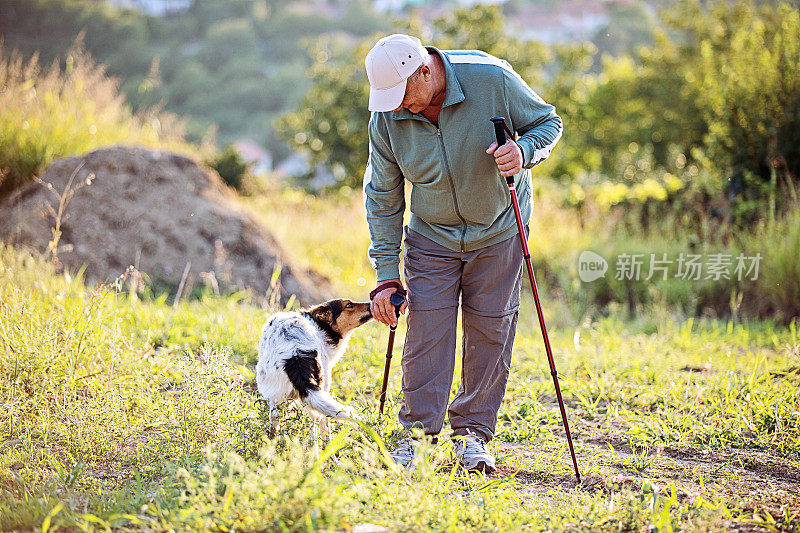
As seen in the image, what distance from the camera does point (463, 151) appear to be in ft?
11.3

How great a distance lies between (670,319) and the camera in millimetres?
7352

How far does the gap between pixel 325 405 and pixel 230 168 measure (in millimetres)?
12265

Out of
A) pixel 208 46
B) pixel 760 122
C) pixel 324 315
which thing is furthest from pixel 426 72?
pixel 208 46

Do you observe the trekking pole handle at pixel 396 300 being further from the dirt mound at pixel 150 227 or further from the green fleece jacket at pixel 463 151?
the dirt mound at pixel 150 227

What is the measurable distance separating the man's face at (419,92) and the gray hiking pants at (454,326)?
685mm

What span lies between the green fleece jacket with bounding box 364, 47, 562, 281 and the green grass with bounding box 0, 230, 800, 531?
1.05m

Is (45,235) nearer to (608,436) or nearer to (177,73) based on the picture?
(608,436)

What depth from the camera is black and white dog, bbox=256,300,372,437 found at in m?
3.32

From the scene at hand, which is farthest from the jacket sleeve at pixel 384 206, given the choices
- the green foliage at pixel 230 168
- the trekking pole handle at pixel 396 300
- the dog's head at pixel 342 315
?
the green foliage at pixel 230 168

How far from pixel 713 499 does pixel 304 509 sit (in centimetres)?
190

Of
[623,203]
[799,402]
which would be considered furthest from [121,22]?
[799,402]

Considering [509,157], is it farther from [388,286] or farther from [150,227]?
[150,227]

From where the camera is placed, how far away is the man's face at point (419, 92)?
3.31 meters

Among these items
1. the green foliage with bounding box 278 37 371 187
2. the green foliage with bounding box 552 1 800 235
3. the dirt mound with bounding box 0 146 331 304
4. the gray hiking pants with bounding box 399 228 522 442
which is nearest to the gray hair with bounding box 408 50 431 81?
the gray hiking pants with bounding box 399 228 522 442
